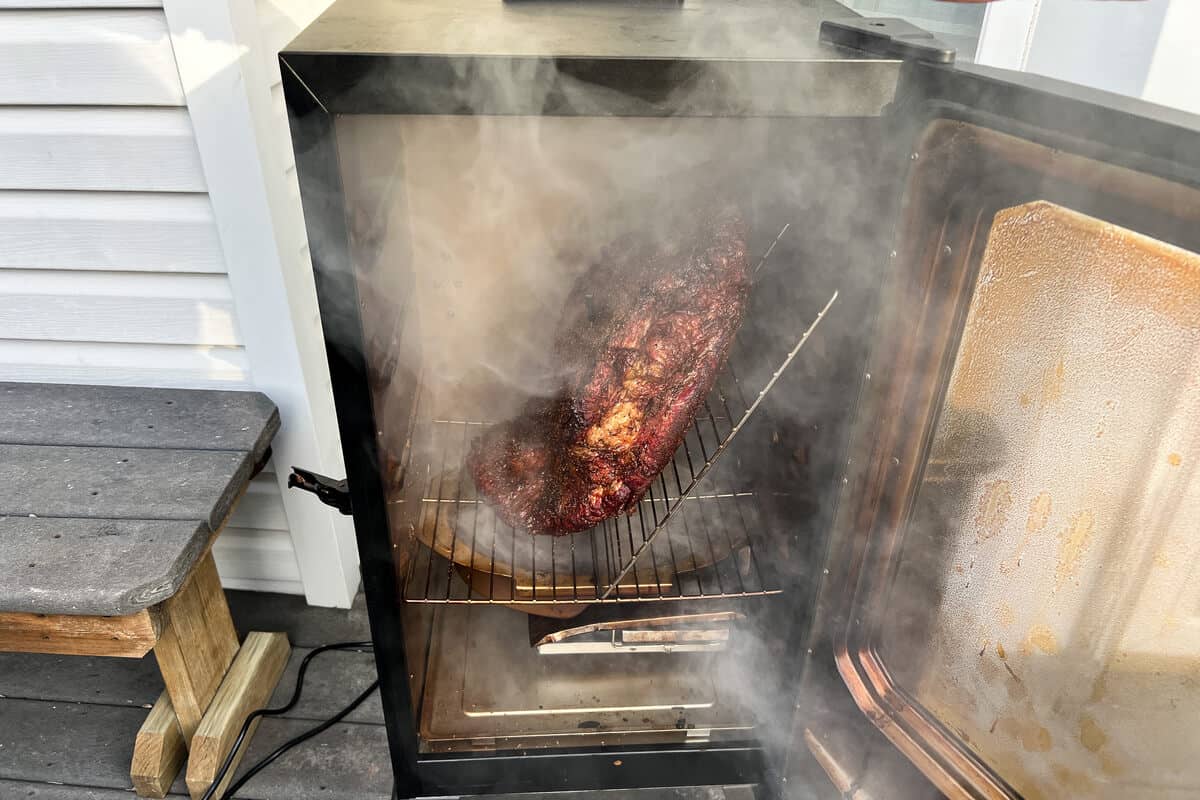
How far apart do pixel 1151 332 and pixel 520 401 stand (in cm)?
89

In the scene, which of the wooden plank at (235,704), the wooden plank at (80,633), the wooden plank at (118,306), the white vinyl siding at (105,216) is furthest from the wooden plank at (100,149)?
the wooden plank at (235,704)

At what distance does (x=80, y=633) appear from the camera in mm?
1214

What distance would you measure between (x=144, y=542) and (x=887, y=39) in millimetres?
1201

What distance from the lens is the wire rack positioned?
125 cm

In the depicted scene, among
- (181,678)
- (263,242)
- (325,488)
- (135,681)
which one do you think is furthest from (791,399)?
(135,681)

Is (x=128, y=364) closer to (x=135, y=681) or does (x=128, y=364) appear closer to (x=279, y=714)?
(x=135, y=681)

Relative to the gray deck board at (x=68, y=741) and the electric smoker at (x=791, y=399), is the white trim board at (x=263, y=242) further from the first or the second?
the gray deck board at (x=68, y=741)

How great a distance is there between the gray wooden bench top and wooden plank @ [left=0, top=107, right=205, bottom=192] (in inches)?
15.8

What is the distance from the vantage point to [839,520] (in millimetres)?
1009

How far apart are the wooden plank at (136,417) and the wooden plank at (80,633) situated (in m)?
0.33

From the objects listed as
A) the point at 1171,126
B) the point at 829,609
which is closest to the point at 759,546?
the point at 829,609

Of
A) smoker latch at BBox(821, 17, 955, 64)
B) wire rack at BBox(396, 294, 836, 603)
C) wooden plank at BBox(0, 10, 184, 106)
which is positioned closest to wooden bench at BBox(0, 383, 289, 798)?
wire rack at BBox(396, 294, 836, 603)

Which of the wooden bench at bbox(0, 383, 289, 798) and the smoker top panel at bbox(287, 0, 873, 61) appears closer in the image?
the smoker top panel at bbox(287, 0, 873, 61)

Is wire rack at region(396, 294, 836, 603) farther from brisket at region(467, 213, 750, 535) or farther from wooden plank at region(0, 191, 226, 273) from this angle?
wooden plank at region(0, 191, 226, 273)
